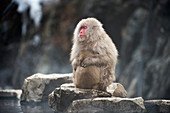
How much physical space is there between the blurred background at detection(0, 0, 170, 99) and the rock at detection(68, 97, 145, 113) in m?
6.37

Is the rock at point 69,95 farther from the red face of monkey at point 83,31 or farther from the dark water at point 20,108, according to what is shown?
the red face of monkey at point 83,31

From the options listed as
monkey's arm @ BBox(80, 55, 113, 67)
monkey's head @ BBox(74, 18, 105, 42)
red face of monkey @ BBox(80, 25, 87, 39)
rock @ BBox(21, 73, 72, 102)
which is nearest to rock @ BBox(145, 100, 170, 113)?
monkey's arm @ BBox(80, 55, 113, 67)

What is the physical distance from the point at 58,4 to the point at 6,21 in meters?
2.70

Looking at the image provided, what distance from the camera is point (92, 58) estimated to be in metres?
4.91

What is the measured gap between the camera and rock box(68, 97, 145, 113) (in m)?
4.63

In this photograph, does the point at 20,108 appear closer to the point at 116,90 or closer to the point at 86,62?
the point at 86,62

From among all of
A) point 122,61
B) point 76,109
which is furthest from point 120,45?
point 76,109

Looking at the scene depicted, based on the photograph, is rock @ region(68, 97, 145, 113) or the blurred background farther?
the blurred background

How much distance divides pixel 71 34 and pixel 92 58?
8.68 meters

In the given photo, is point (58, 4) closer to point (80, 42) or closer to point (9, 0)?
point (9, 0)

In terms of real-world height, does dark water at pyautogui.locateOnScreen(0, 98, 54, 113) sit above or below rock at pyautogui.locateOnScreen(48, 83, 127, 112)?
below

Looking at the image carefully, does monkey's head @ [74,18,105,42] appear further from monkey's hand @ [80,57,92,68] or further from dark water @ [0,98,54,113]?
dark water @ [0,98,54,113]

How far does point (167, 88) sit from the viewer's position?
33.5ft

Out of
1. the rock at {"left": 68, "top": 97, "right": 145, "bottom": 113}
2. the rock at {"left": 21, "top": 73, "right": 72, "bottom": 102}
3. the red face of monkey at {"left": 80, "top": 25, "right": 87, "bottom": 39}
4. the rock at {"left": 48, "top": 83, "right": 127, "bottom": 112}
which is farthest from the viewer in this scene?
the rock at {"left": 21, "top": 73, "right": 72, "bottom": 102}
